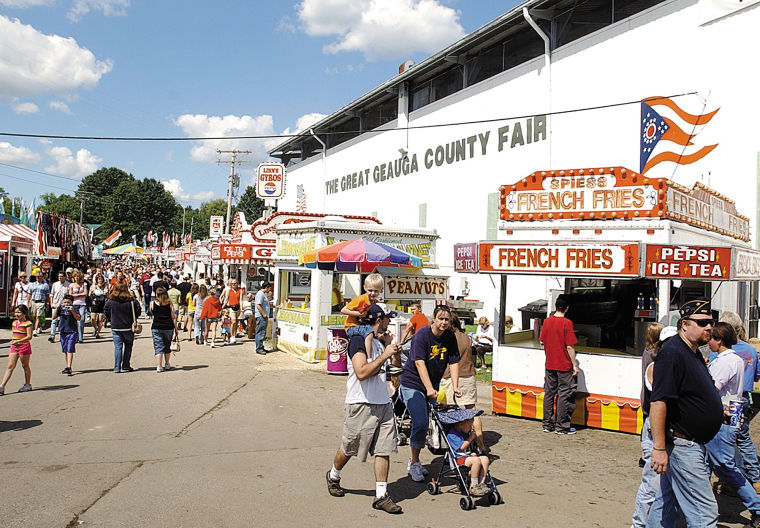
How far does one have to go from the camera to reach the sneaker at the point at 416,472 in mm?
5883

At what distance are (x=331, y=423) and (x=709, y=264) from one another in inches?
202

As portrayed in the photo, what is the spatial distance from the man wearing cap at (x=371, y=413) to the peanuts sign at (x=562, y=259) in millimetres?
3667

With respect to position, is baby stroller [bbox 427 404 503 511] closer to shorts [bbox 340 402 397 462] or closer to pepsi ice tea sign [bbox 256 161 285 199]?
shorts [bbox 340 402 397 462]

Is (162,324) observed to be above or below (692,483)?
above

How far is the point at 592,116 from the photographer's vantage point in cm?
1789

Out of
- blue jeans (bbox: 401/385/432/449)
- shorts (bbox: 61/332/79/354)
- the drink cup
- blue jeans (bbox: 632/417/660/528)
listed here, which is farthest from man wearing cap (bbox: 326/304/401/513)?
shorts (bbox: 61/332/79/354)

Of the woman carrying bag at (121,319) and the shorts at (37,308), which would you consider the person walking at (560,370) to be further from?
the shorts at (37,308)

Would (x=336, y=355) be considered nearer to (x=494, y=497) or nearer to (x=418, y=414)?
(x=418, y=414)

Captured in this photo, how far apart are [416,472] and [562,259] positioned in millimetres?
3658

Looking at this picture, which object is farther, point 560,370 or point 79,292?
point 79,292

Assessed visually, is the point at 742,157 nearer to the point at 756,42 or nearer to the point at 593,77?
the point at 756,42

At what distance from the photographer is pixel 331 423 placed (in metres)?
8.16

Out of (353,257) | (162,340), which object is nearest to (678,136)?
(353,257)

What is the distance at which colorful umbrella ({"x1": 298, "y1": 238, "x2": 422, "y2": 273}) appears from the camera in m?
12.1
